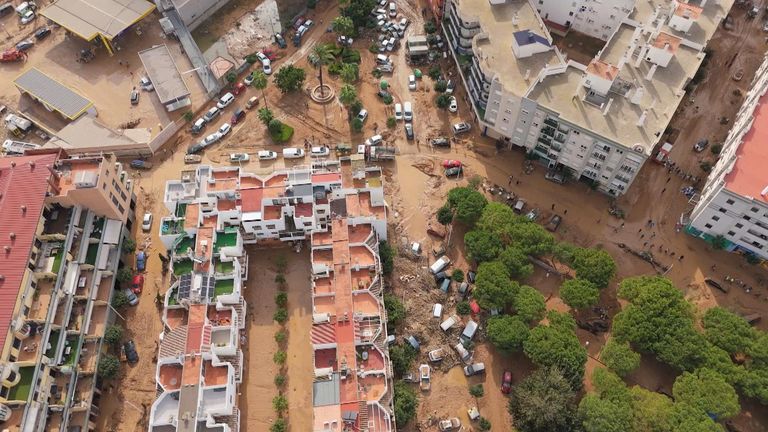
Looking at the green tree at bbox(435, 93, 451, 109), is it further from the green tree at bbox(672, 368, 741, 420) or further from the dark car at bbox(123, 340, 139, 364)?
the dark car at bbox(123, 340, 139, 364)

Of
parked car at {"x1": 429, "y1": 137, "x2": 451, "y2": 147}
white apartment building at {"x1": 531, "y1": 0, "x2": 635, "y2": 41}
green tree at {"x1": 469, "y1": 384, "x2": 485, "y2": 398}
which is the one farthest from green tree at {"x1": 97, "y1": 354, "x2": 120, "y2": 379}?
white apartment building at {"x1": 531, "y1": 0, "x2": 635, "y2": 41}

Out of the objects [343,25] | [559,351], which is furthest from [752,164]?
[343,25]

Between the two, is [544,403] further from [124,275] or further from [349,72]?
[349,72]

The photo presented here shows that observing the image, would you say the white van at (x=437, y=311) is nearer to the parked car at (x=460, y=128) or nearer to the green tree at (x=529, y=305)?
the green tree at (x=529, y=305)

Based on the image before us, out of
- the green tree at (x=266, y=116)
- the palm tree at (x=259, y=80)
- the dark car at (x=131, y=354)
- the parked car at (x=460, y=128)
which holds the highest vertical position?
the parked car at (x=460, y=128)

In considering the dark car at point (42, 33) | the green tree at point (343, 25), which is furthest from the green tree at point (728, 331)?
the dark car at point (42, 33)
